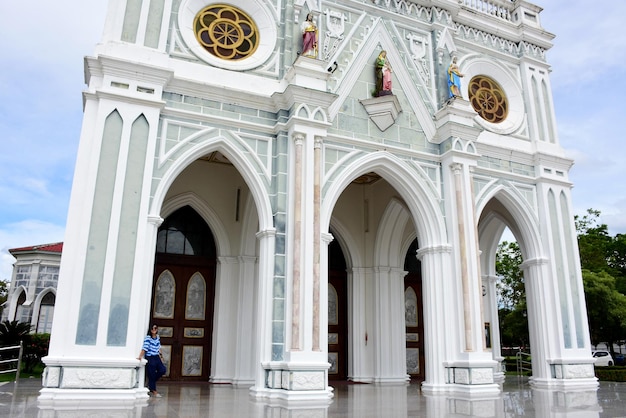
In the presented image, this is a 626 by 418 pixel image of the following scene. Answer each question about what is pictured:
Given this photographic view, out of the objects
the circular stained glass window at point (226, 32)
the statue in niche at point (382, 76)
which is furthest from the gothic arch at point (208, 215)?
the statue in niche at point (382, 76)

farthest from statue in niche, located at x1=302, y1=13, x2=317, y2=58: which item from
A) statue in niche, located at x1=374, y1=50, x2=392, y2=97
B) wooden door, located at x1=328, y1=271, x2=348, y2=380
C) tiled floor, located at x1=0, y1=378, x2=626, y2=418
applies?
tiled floor, located at x1=0, y1=378, x2=626, y2=418

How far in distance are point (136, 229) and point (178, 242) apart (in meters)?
4.59

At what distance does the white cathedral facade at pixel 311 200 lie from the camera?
1004 cm

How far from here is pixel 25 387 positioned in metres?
11.1

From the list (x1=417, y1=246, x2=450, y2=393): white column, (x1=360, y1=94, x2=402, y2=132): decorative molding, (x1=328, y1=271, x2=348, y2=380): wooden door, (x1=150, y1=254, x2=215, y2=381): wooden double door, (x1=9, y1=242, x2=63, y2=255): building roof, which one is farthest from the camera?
(x1=9, y1=242, x2=63, y2=255): building roof

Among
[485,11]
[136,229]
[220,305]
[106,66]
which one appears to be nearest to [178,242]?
[220,305]

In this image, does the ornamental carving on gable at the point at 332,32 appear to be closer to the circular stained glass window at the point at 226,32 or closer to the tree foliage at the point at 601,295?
the circular stained glass window at the point at 226,32

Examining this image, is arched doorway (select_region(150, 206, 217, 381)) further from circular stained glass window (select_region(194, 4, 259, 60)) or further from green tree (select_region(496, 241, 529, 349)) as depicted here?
green tree (select_region(496, 241, 529, 349))

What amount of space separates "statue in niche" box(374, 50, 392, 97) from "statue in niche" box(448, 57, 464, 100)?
177cm

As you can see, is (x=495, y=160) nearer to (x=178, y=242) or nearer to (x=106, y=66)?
(x=178, y=242)

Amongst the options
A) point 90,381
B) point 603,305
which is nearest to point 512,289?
point 603,305

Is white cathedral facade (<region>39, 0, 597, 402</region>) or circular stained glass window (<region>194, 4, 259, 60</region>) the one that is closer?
white cathedral facade (<region>39, 0, 597, 402</region>)

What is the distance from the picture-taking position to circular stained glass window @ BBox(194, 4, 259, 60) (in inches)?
482

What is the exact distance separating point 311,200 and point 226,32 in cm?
461
